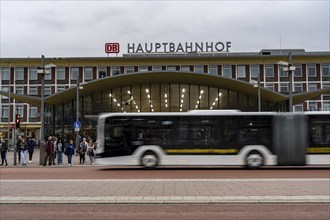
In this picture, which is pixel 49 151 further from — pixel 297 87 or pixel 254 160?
pixel 297 87

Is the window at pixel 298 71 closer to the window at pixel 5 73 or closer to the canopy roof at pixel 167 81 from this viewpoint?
the canopy roof at pixel 167 81

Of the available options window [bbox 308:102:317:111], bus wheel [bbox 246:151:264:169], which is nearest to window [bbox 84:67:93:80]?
window [bbox 308:102:317:111]

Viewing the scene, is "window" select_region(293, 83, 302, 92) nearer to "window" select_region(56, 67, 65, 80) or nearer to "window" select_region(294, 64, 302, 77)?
"window" select_region(294, 64, 302, 77)

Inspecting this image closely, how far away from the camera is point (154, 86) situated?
5241cm

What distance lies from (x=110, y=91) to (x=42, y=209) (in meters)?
43.0

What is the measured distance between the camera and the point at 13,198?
1157 cm

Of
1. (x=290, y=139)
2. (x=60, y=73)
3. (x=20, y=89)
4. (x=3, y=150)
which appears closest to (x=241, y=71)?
(x=60, y=73)

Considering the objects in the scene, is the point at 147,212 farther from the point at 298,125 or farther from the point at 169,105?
the point at 169,105

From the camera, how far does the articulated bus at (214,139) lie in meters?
22.5

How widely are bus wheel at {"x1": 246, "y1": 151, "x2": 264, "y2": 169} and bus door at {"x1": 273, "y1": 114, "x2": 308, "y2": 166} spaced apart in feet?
3.10

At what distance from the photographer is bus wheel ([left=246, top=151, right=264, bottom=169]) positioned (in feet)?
72.9

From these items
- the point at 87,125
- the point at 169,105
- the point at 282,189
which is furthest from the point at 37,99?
the point at 282,189

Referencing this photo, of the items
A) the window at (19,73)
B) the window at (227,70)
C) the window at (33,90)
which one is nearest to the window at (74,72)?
the window at (33,90)

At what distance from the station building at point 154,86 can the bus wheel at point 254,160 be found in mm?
9745
